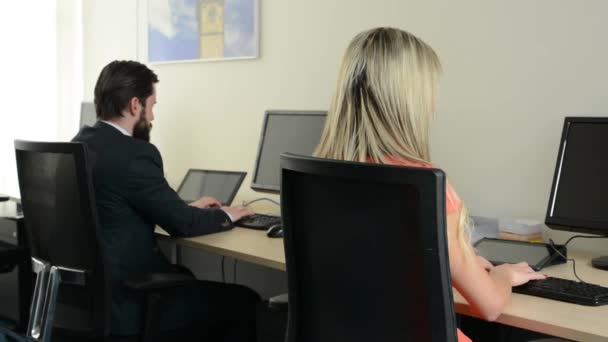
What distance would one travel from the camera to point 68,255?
2.14m

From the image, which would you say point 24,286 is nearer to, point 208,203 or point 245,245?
point 208,203

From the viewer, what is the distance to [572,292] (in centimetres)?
163

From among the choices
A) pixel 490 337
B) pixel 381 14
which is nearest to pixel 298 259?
pixel 490 337

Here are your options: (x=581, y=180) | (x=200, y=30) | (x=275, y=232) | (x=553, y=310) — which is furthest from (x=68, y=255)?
(x=200, y=30)

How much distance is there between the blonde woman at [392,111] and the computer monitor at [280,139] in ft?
3.78

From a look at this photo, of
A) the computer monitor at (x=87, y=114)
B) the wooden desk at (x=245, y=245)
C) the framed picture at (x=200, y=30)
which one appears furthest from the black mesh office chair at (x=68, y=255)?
the computer monitor at (x=87, y=114)

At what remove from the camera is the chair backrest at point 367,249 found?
1186 millimetres

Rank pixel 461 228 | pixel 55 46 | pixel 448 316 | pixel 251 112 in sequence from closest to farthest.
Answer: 1. pixel 448 316
2. pixel 461 228
3. pixel 251 112
4. pixel 55 46

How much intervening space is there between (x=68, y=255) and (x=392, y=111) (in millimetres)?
1205

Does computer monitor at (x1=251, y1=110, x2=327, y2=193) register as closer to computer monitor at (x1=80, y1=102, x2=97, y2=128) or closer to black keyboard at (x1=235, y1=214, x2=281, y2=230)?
black keyboard at (x1=235, y1=214, x2=281, y2=230)

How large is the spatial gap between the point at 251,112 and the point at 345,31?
26.4 inches

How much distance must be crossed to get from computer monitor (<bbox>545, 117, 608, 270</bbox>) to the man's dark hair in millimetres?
1453

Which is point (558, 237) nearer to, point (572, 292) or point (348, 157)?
point (572, 292)

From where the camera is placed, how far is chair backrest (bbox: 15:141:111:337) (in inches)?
79.7
